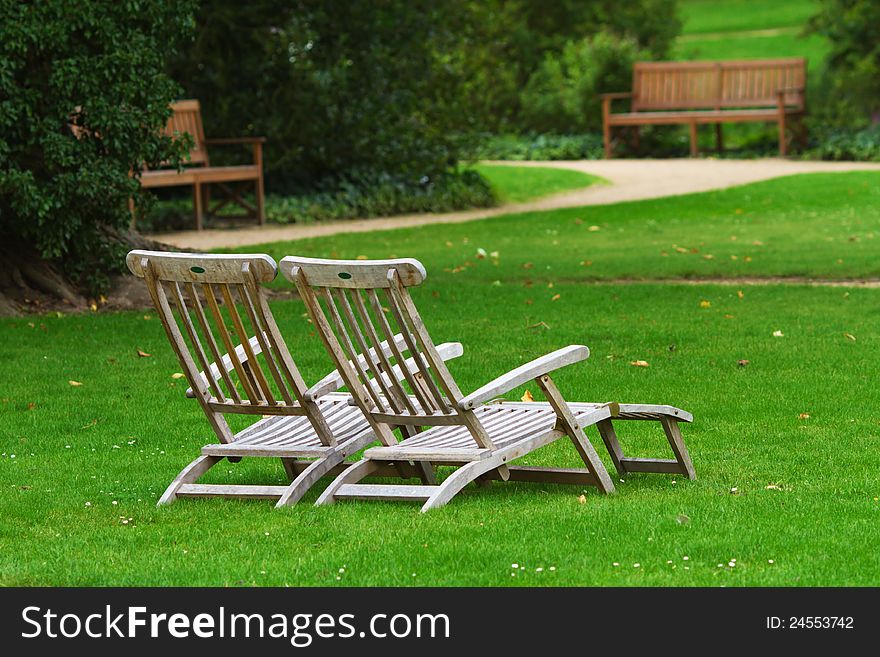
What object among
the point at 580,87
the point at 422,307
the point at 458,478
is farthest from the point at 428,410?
the point at 580,87

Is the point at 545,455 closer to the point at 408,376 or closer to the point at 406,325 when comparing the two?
the point at 408,376

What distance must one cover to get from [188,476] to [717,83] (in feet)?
75.2

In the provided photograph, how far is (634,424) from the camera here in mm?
7590

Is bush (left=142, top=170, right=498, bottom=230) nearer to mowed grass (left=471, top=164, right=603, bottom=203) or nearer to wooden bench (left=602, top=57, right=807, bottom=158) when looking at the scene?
mowed grass (left=471, top=164, right=603, bottom=203)

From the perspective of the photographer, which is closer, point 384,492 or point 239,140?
point 384,492

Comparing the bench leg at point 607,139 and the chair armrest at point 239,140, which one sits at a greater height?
the chair armrest at point 239,140

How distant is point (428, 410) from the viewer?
5770 millimetres

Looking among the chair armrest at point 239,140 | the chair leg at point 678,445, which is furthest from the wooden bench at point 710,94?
the chair leg at point 678,445

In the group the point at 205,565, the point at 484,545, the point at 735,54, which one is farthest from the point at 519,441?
the point at 735,54

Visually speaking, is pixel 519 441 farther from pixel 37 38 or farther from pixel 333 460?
pixel 37 38

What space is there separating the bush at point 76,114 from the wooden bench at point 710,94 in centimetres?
1620

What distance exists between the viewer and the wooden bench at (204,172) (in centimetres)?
1720

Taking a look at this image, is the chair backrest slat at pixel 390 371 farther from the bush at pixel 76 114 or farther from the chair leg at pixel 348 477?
the bush at pixel 76 114

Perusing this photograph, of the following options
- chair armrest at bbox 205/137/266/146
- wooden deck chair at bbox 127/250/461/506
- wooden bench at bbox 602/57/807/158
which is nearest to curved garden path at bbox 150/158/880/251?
wooden bench at bbox 602/57/807/158
